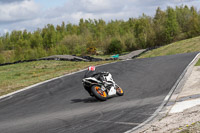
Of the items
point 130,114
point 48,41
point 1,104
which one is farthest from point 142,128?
point 48,41

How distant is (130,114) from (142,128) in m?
1.56

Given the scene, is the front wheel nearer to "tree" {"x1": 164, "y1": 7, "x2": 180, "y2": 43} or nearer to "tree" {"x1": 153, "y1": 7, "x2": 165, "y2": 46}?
"tree" {"x1": 164, "y1": 7, "x2": 180, "y2": 43}

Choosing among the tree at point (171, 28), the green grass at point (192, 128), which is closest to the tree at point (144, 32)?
the tree at point (171, 28)

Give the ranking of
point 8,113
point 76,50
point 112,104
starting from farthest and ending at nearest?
point 76,50
point 8,113
point 112,104

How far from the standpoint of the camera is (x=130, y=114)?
7.97 meters

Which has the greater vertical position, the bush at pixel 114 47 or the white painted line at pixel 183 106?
the bush at pixel 114 47

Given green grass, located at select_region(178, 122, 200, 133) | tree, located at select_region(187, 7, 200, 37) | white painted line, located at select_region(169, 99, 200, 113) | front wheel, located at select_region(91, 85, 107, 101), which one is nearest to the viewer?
green grass, located at select_region(178, 122, 200, 133)

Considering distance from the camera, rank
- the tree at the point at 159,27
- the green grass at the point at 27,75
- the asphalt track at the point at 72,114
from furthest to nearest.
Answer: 1. the tree at the point at 159,27
2. the green grass at the point at 27,75
3. the asphalt track at the point at 72,114

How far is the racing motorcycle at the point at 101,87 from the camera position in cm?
1076

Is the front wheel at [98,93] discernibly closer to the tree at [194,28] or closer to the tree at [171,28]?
the tree at [171,28]

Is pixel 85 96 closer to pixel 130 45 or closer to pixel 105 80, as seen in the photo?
pixel 105 80

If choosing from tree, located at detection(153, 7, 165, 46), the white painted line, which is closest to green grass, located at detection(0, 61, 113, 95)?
the white painted line

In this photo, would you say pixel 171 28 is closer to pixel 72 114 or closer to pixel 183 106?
pixel 72 114

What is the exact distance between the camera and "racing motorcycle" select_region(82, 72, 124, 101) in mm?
10756
